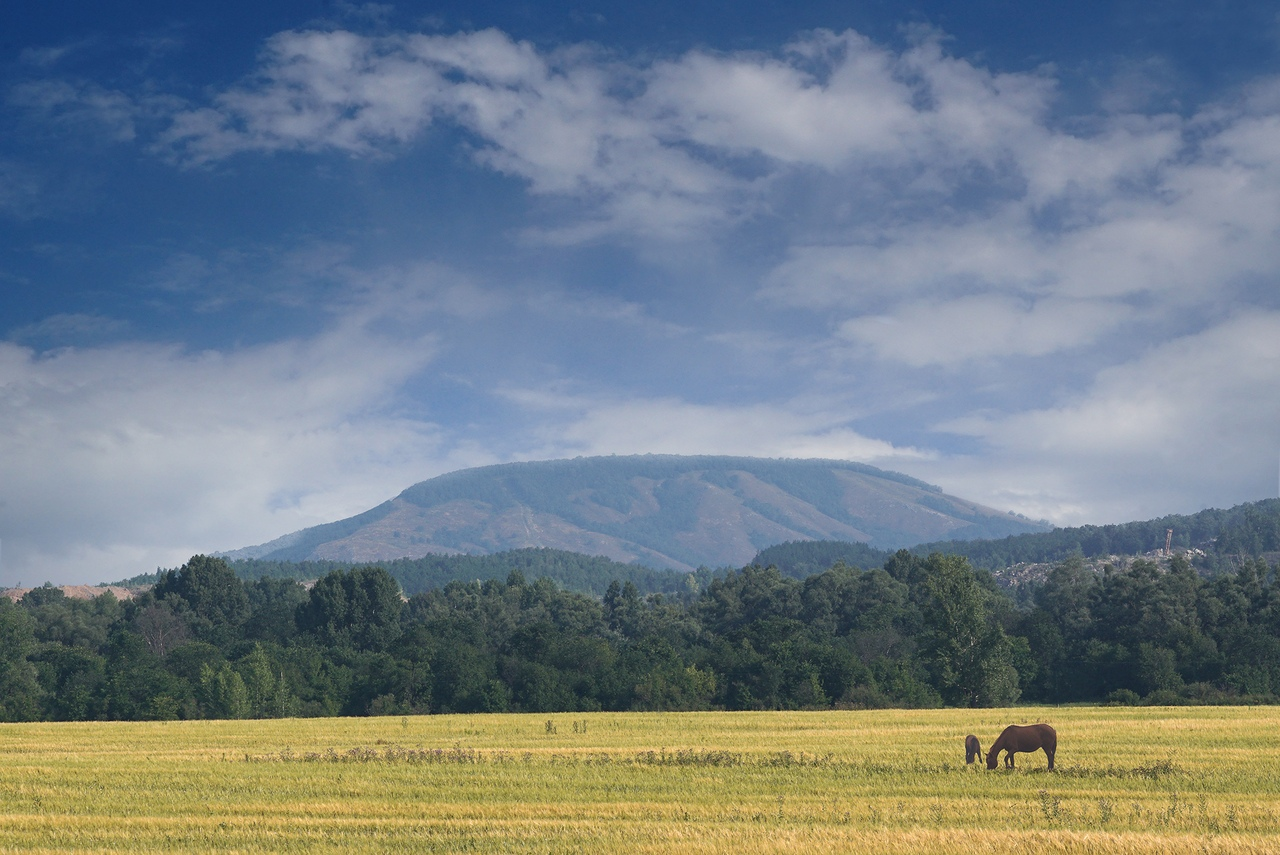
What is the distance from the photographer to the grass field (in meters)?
25.7

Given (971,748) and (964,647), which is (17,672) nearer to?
(964,647)

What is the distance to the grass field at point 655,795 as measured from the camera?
84.2ft

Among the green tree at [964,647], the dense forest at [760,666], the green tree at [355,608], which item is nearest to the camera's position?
the dense forest at [760,666]

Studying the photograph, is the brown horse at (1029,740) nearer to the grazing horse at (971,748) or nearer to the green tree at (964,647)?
the grazing horse at (971,748)

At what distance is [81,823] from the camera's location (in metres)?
29.5

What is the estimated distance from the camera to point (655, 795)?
110ft

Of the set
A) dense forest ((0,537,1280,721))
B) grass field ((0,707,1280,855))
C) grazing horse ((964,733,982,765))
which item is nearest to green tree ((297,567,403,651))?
dense forest ((0,537,1280,721))

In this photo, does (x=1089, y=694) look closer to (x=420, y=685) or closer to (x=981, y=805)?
(x=420, y=685)

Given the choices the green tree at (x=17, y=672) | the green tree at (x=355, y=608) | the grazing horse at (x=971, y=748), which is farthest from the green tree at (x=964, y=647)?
the green tree at (x=355, y=608)

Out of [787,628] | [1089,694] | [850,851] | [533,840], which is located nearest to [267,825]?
[533,840]

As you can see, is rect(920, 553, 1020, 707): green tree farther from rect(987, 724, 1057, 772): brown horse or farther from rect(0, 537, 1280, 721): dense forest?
rect(987, 724, 1057, 772): brown horse

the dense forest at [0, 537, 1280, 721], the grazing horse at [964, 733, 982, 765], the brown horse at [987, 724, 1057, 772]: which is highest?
the brown horse at [987, 724, 1057, 772]

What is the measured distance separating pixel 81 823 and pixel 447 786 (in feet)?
37.1

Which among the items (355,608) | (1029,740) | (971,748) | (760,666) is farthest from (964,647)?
(355,608)
